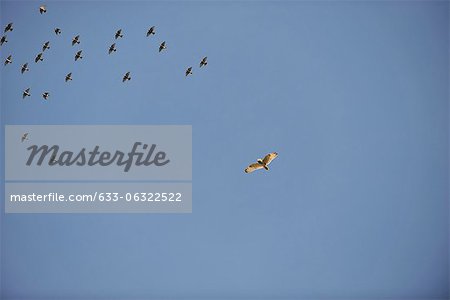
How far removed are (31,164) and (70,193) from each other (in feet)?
6.14

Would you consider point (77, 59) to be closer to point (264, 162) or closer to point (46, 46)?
point (46, 46)

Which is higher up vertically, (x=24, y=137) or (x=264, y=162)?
(x=24, y=137)

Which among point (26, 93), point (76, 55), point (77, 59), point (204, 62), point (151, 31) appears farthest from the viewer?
point (77, 59)

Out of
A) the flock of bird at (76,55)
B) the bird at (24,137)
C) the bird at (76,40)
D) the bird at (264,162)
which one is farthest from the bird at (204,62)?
the bird at (24,137)

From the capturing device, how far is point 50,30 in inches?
731

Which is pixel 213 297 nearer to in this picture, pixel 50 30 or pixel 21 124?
pixel 21 124

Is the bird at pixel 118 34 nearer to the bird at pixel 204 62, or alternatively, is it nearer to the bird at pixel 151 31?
the bird at pixel 151 31

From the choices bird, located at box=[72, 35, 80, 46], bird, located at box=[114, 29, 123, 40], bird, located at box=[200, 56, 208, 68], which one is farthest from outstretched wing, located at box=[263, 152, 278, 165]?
bird, located at box=[72, 35, 80, 46]

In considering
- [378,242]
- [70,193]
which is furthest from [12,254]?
[378,242]

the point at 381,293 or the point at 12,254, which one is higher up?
the point at 12,254

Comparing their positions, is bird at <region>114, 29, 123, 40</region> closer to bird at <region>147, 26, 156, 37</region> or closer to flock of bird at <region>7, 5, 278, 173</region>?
flock of bird at <region>7, 5, 278, 173</region>

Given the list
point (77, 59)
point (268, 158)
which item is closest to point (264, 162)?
point (268, 158)

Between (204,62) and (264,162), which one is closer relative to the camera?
(264,162)

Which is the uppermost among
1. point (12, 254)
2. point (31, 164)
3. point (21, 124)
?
point (21, 124)
